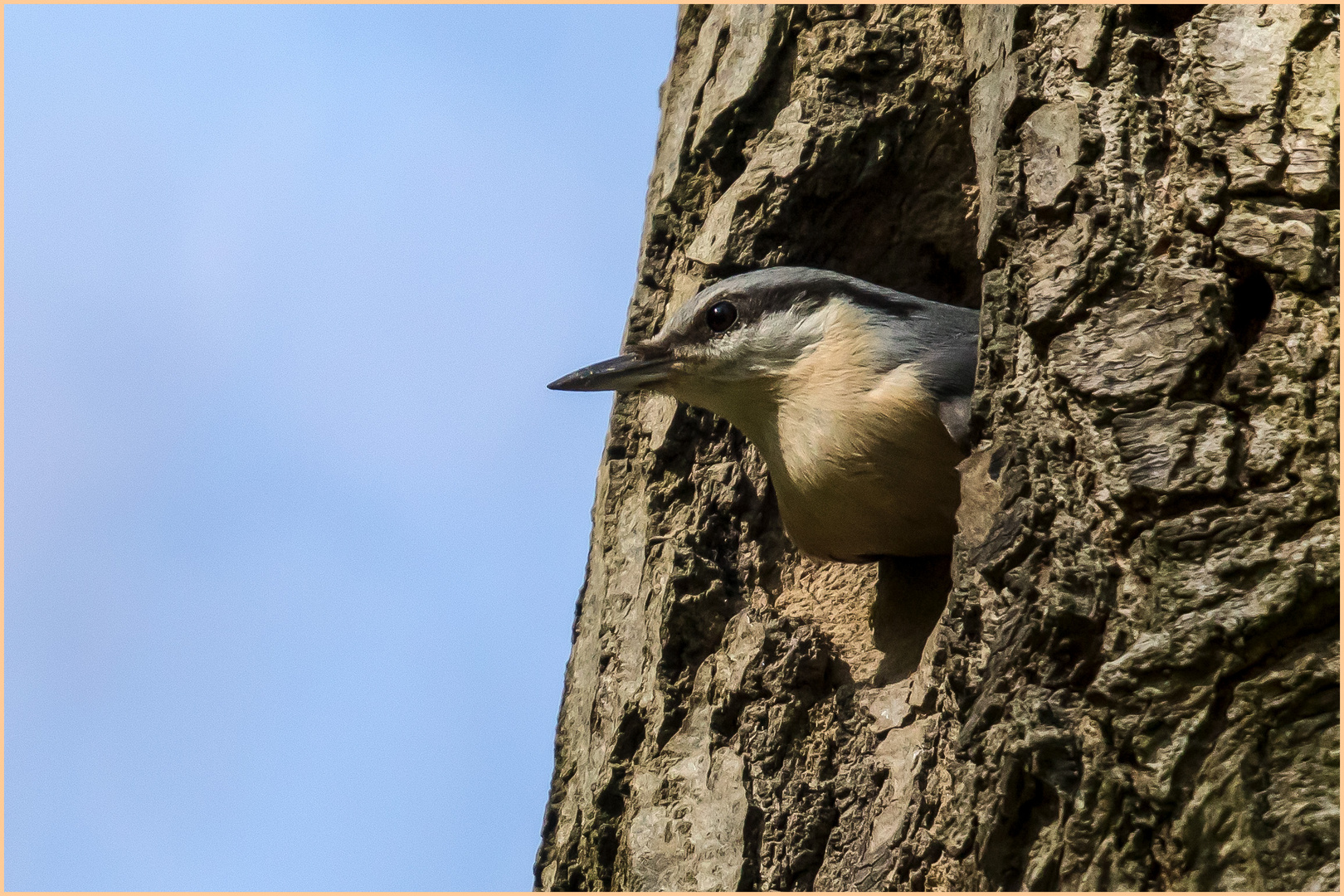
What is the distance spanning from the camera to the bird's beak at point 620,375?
3363mm

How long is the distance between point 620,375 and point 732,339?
0.95 ft

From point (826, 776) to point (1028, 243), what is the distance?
110cm

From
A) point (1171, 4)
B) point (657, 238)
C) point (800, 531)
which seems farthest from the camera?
point (657, 238)

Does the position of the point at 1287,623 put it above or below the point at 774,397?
below

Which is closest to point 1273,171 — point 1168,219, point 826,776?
point 1168,219

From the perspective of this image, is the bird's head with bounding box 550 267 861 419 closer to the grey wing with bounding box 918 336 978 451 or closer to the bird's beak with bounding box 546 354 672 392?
the bird's beak with bounding box 546 354 672 392

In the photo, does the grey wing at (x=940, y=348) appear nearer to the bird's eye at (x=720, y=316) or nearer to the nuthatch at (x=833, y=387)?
the nuthatch at (x=833, y=387)

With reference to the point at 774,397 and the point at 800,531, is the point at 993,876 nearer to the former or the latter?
the point at 800,531

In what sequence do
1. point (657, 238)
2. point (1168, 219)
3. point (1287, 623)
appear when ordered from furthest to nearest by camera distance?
point (657, 238)
point (1168, 219)
point (1287, 623)

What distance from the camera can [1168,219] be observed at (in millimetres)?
2209

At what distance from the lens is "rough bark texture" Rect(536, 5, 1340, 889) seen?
1886 millimetres

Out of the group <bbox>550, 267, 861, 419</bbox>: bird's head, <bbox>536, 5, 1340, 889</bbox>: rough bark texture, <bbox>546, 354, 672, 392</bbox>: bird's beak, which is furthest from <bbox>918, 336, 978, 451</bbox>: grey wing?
<bbox>546, 354, 672, 392</bbox>: bird's beak

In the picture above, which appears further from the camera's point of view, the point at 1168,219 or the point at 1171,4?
the point at 1171,4

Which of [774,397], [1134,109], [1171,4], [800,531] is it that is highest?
[1171,4]
